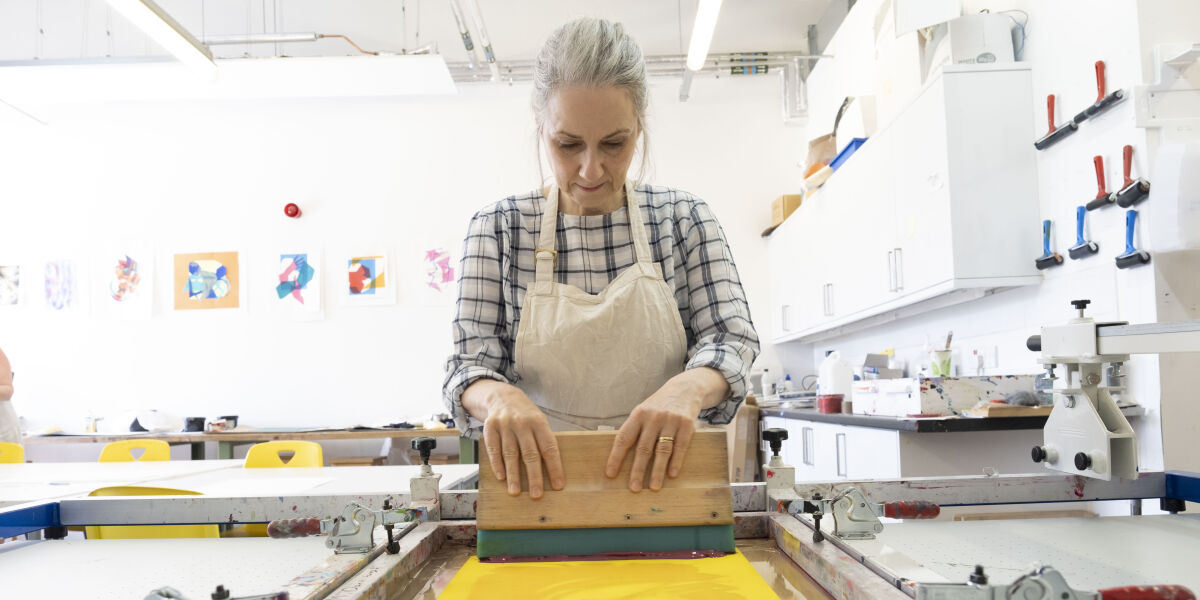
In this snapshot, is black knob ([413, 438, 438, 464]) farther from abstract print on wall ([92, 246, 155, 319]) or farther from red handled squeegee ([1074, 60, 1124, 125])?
abstract print on wall ([92, 246, 155, 319])

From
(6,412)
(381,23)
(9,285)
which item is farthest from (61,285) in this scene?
(381,23)

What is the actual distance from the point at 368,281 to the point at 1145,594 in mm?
5726

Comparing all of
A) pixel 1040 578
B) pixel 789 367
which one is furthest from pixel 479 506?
pixel 789 367

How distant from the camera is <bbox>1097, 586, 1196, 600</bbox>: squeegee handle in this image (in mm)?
640

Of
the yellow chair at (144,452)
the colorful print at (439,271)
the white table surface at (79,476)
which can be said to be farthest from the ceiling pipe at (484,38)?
the white table surface at (79,476)

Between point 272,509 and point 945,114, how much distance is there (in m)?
2.64

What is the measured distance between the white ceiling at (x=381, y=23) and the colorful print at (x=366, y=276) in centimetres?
160

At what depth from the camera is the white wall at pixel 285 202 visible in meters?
5.86

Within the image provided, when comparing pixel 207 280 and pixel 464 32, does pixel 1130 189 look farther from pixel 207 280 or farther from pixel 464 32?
pixel 207 280

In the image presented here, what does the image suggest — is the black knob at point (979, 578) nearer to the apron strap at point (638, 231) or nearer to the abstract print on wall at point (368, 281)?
the apron strap at point (638, 231)

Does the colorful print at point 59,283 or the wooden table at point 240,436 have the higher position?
the colorful print at point 59,283

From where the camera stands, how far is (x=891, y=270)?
3.46 metres

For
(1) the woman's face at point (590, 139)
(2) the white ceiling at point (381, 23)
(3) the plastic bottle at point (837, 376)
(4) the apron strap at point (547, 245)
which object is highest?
(2) the white ceiling at point (381, 23)

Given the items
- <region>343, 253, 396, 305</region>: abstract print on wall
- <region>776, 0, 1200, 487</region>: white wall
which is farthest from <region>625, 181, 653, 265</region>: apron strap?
<region>343, 253, 396, 305</region>: abstract print on wall
